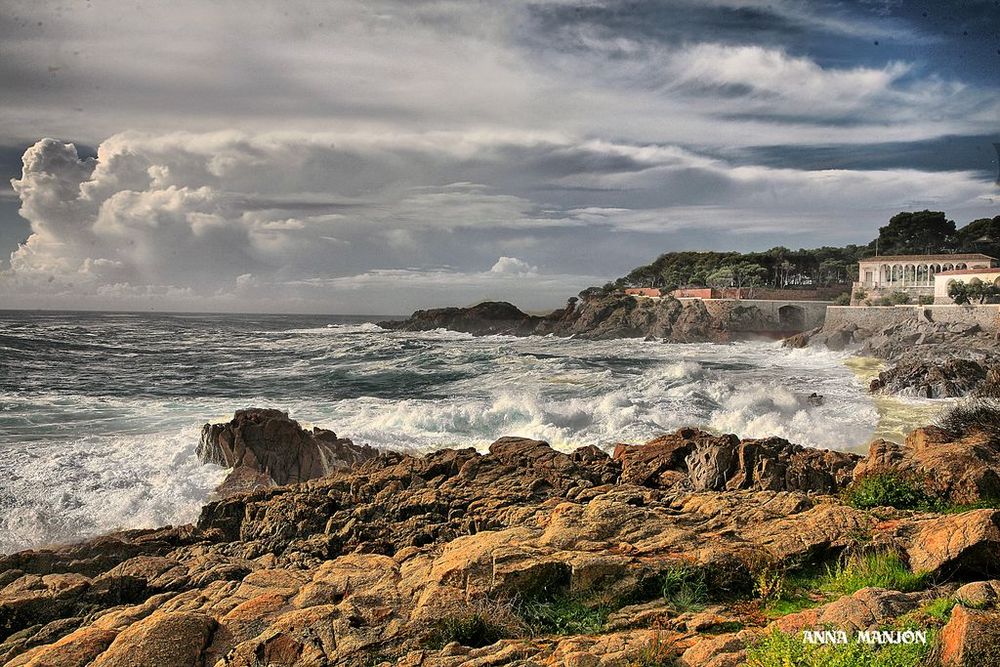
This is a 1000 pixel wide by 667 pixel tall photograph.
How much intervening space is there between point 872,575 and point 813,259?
5245 cm

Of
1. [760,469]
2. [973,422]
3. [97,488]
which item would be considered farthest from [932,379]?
[97,488]

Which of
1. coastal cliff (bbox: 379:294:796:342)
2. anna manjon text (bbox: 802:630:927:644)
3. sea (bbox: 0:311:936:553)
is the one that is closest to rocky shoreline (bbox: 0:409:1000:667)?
anna manjon text (bbox: 802:630:927:644)

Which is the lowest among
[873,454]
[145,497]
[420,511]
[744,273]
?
[145,497]

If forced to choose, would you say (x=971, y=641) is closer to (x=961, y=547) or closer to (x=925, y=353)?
(x=961, y=547)

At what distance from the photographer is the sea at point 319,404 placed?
10930mm

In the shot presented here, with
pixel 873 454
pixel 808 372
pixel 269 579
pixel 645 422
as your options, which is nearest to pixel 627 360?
pixel 808 372

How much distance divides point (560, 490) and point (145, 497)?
23.2 feet

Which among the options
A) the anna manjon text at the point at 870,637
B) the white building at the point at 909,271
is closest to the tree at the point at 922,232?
the white building at the point at 909,271

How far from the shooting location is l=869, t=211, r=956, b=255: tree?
1736 inches

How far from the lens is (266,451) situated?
11.9 meters

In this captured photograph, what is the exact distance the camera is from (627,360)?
1088 inches

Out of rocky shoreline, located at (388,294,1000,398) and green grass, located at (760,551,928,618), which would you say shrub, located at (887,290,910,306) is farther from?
green grass, located at (760,551,928,618)

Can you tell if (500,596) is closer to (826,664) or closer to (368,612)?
(368,612)

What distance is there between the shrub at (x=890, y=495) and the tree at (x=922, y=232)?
4392 cm
